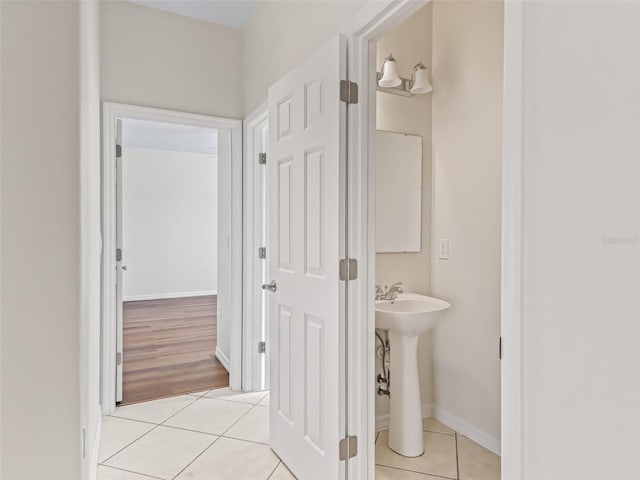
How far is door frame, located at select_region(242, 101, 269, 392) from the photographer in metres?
3.01

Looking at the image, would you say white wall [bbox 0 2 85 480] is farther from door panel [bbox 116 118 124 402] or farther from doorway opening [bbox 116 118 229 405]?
doorway opening [bbox 116 118 229 405]

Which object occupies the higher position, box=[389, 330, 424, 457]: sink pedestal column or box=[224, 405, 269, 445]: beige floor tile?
box=[389, 330, 424, 457]: sink pedestal column

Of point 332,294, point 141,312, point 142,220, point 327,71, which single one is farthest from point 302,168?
point 142,220

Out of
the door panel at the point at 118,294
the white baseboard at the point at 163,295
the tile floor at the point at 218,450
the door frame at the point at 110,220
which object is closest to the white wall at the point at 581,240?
the tile floor at the point at 218,450

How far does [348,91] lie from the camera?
5.25 ft

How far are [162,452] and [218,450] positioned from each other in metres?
0.31

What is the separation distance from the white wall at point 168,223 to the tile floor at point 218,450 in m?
4.61

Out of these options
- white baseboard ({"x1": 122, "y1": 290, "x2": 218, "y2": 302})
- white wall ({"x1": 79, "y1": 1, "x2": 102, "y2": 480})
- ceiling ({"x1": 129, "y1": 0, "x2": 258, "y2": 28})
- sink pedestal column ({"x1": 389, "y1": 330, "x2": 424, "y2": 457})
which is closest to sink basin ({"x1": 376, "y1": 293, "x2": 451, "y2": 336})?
sink pedestal column ({"x1": 389, "y1": 330, "x2": 424, "y2": 457})

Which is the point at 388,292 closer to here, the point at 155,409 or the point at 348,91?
the point at 348,91

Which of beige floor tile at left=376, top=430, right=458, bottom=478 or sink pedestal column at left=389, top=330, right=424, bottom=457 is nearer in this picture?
beige floor tile at left=376, top=430, right=458, bottom=478

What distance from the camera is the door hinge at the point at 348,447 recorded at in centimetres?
160

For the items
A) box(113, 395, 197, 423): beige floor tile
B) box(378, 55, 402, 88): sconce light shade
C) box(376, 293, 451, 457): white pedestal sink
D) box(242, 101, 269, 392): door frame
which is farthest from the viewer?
box(242, 101, 269, 392): door frame

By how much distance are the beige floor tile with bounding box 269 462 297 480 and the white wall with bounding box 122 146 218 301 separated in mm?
5703

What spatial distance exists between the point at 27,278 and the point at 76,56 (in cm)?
64
